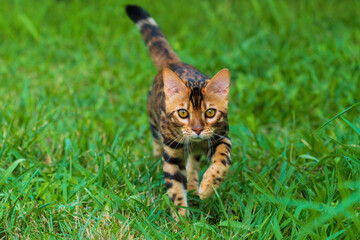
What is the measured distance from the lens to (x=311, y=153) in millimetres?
3455

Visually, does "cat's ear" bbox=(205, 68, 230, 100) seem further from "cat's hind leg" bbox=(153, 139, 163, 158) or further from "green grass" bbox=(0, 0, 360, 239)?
"cat's hind leg" bbox=(153, 139, 163, 158)

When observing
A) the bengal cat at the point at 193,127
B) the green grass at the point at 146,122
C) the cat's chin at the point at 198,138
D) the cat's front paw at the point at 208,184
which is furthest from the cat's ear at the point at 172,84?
the green grass at the point at 146,122

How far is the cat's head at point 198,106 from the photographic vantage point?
2748mm

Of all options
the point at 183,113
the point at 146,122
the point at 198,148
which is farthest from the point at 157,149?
the point at 183,113

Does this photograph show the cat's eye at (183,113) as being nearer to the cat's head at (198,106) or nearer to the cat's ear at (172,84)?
the cat's head at (198,106)

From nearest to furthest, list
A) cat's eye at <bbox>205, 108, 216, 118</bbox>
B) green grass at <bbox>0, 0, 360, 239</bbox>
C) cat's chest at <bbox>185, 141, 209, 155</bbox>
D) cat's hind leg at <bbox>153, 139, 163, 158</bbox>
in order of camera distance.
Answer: green grass at <bbox>0, 0, 360, 239</bbox> → cat's eye at <bbox>205, 108, 216, 118</bbox> → cat's chest at <bbox>185, 141, 209, 155</bbox> → cat's hind leg at <bbox>153, 139, 163, 158</bbox>

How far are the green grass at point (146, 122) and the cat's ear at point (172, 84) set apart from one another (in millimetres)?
690

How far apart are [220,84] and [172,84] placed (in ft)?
1.01

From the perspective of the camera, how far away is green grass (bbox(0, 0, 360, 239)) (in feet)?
8.80

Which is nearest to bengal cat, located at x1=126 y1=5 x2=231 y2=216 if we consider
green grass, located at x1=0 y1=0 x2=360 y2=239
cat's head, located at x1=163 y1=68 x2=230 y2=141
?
cat's head, located at x1=163 y1=68 x2=230 y2=141

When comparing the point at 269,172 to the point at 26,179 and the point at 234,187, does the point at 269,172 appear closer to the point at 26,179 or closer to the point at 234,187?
the point at 234,187

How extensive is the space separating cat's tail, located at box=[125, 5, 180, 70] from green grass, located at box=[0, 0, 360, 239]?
32.2 inches

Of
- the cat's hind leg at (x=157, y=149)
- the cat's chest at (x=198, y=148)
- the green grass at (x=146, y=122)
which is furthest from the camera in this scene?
the cat's hind leg at (x=157, y=149)

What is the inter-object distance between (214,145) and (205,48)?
3.54m
